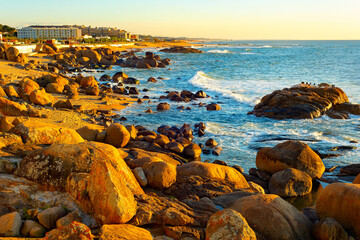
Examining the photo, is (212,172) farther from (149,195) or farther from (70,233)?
(70,233)

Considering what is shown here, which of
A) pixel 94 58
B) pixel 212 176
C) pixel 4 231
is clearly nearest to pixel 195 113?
pixel 212 176

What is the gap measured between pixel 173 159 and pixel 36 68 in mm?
31453

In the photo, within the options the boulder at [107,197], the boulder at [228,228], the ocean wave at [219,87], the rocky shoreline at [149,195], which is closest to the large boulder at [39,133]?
the rocky shoreline at [149,195]

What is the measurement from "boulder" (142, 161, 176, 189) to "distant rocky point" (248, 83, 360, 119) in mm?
15529

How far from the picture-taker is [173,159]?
1349 cm

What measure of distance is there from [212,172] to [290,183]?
3.09 metres

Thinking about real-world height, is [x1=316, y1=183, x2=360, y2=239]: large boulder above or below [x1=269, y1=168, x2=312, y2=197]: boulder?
above

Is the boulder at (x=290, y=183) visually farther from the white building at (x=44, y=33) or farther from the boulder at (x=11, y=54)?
the white building at (x=44, y=33)

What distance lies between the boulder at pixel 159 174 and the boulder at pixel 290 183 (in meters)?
4.35

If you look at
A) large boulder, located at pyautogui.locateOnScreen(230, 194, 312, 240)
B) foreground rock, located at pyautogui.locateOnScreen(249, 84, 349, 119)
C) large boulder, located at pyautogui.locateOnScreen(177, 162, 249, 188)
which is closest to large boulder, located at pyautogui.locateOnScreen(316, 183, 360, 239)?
large boulder, located at pyautogui.locateOnScreen(230, 194, 312, 240)

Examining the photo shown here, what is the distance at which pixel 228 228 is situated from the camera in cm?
555

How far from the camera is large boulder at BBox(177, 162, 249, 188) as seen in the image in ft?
32.1

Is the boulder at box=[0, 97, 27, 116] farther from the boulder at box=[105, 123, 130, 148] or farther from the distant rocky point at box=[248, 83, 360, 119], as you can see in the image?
the distant rocky point at box=[248, 83, 360, 119]

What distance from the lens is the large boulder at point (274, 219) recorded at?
6.80 meters
